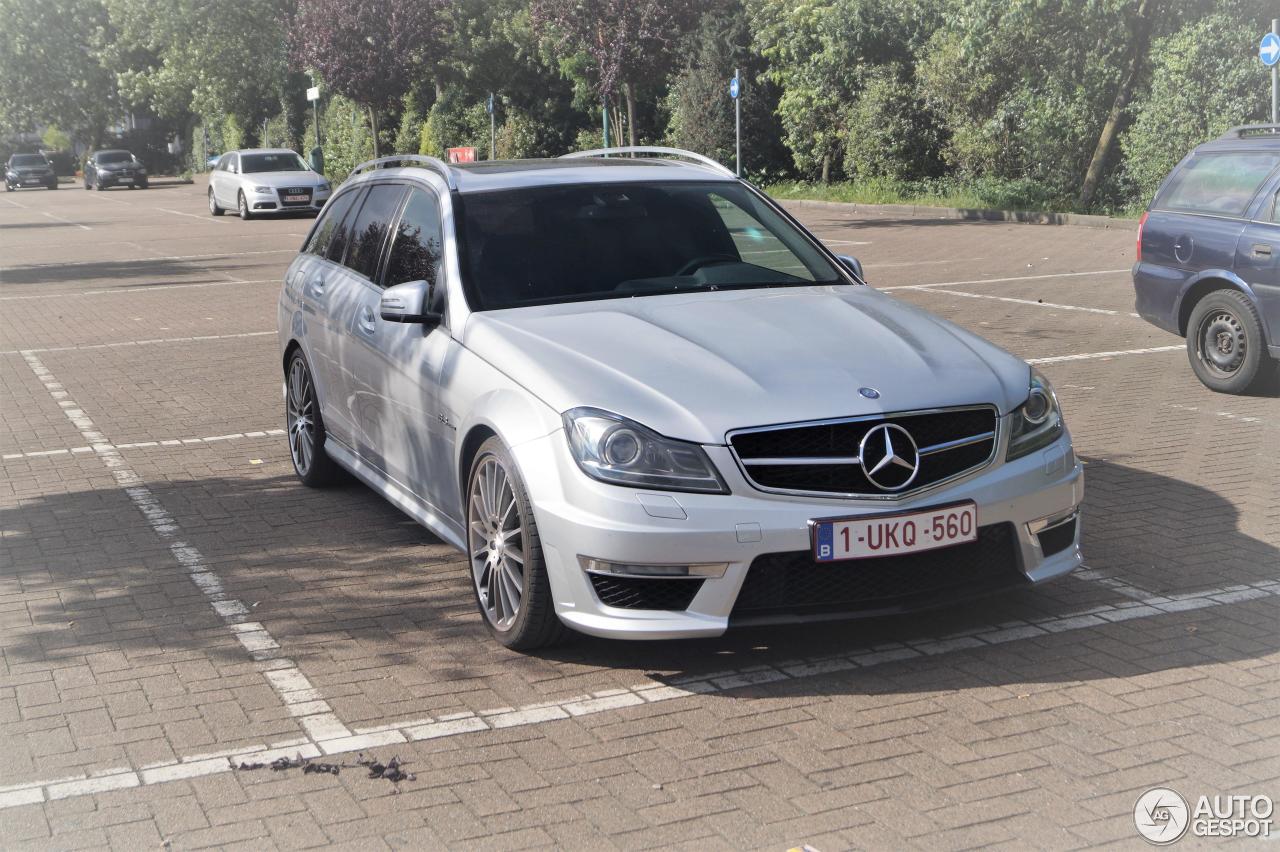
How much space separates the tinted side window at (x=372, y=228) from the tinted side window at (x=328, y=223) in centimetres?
22

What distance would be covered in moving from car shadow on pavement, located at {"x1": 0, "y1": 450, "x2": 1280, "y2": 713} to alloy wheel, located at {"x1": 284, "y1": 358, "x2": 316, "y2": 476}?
25 cm

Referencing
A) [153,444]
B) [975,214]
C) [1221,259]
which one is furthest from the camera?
[975,214]

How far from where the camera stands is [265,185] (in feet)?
114

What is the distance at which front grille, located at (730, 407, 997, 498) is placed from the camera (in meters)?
4.72

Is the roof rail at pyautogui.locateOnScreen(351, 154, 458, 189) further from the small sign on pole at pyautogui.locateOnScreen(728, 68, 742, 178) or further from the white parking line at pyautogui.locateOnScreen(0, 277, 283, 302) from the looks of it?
the small sign on pole at pyautogui.locateOnScreen(728, 68, 742, 178)

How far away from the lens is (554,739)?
14.7 feet

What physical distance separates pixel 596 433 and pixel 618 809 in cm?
129

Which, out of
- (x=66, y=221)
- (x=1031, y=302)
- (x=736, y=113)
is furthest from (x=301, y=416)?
(x=66, y=221)

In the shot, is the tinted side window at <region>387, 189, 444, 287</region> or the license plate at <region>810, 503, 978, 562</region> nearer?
the license plate at <region>810, 503, 978, 562</region>

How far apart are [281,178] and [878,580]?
32.2 meters

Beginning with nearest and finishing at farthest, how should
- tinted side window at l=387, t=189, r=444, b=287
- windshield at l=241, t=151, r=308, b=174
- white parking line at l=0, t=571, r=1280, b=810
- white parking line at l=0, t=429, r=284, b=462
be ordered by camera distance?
white parking line at l=0, t=571, r=1280, b=810 → tinted side window at l=387, t=189, r=444, b=287 → white parking line at l=0, t=429, r=284, b=462 → windshield at l=241, t=151, r=308, b=174

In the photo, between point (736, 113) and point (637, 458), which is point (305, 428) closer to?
point (637, 458)

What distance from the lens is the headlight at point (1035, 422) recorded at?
202 inches

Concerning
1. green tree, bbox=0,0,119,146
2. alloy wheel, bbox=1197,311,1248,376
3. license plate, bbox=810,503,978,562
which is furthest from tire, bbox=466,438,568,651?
green tree, bbox=0,0,119,146
